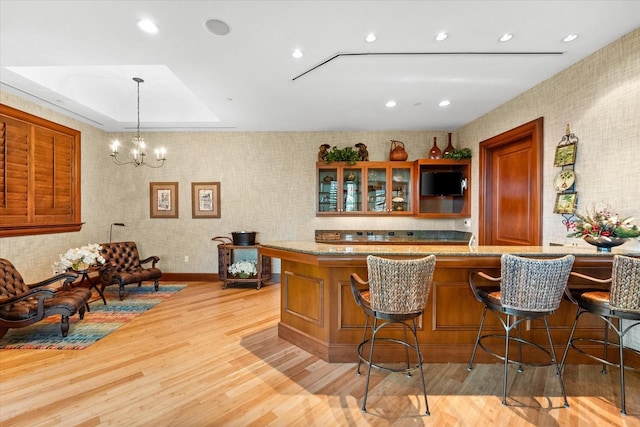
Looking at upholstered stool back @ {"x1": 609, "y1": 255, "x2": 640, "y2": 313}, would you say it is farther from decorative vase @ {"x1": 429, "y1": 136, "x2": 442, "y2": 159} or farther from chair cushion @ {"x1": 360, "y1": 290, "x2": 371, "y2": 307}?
decorative vase @ {"x1": 429, "y1": 136, "x2": 442, "y2": 159}

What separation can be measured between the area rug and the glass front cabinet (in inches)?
125

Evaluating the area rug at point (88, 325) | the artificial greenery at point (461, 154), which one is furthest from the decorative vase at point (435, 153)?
the area rug at point (88, 325)

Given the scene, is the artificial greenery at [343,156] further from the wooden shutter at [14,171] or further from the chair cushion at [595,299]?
the wooden shutter at [14,171]

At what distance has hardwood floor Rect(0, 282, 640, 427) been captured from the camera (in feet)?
6.19

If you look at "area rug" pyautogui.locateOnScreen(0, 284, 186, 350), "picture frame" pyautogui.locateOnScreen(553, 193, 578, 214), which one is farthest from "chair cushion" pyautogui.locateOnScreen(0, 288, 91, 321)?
"picture frame" pyautogui.locateOnScreen(553, 193, 578, 214)

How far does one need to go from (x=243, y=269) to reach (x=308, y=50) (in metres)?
3.72

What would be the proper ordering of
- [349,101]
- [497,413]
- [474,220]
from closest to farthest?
[497,413] < [349,101] < [474,220]

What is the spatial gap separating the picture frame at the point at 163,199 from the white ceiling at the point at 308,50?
1629 mm

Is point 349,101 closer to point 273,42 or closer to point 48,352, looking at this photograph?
point 273,42

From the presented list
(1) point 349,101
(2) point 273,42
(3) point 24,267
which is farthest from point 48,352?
(1) point 349,101

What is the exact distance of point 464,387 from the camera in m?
2.22

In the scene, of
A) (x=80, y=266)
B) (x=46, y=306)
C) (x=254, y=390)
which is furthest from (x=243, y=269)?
(x=254, y=390)

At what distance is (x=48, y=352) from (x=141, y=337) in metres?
0.77

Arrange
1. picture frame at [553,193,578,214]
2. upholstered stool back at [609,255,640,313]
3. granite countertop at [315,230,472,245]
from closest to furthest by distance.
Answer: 1. upholstered stool back at [609,255,640,313]
2. picture frame at [553,193,578,214]
3. granite countertop at [315,230,472,245]
